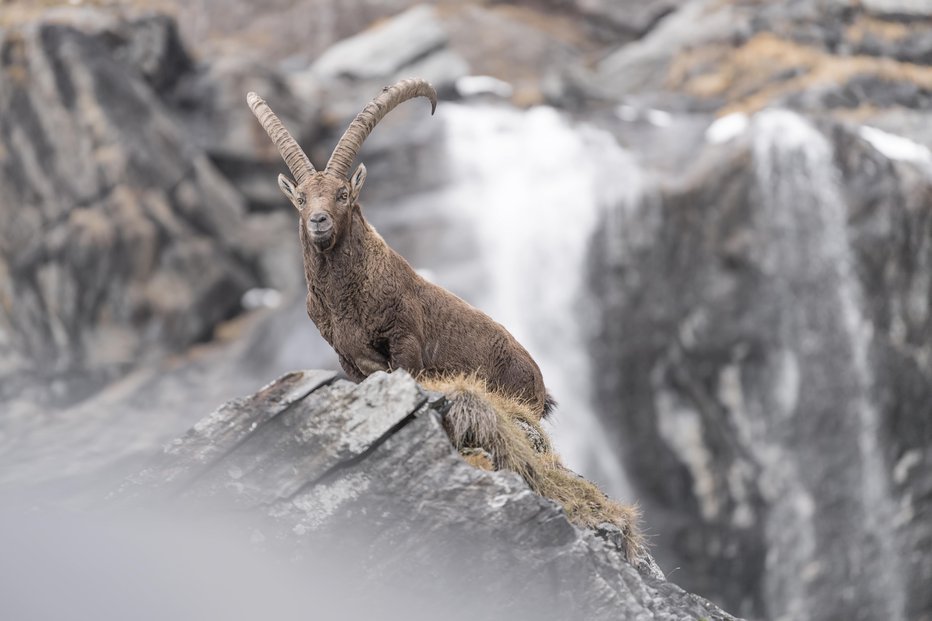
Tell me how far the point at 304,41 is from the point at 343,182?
38.3 metres

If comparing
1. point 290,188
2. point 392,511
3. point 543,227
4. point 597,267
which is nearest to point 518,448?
point 392,511

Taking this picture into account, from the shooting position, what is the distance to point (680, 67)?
1503 inches

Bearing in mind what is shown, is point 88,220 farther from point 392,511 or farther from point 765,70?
point 392,511

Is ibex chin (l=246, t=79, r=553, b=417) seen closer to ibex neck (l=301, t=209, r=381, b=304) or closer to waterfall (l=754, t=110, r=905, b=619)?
ibex neck (l=301, t=209, r=381, b=304)

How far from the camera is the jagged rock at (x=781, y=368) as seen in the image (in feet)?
84.6

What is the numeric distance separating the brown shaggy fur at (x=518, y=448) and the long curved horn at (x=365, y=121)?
2.15m

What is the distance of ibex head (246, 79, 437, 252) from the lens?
9172mm

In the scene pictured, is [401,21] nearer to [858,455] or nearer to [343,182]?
[858,455]

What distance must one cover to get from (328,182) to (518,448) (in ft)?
9.54

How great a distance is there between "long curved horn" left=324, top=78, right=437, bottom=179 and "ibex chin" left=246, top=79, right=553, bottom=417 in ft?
0.04

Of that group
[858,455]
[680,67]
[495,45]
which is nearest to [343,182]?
[858,455]

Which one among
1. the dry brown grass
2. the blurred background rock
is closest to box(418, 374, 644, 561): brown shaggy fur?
the blurred background rock

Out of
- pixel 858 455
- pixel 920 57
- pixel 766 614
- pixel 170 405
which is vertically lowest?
pixel 766 614

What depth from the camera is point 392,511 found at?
8453 mm
